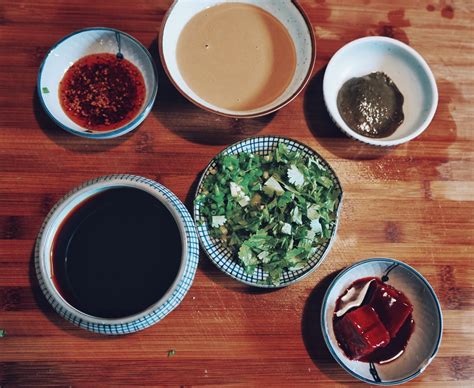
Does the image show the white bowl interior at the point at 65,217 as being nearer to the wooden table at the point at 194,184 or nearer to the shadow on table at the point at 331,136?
the wooden table at the point at 194,184

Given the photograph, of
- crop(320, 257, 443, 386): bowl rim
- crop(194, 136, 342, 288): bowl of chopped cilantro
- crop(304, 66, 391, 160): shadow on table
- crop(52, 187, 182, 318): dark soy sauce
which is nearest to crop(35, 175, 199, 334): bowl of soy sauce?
crop(52, 187, 182, 318): dark soy sauce

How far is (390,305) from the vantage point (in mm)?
1511

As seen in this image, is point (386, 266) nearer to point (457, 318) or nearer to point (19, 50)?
point (457, 318)

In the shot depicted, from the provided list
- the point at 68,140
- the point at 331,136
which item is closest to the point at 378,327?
the point at 331,136

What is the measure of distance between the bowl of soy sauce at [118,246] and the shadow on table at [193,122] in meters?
0.36

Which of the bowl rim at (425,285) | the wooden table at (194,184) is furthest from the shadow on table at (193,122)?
the bowl rim at (425,285)

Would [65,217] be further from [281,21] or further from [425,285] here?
[425,285]

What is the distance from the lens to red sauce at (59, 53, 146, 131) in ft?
5.21

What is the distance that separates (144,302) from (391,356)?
831 mm

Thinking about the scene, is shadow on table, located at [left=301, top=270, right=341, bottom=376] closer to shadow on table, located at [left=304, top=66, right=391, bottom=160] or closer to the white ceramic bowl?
shadow on table, located at [left=304, top=66, right=391, bottom=160]

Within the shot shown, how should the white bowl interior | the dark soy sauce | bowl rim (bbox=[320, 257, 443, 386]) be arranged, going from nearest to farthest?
the white bowl interior → the dark soy sauce → bowl rim (bbox=[320, 257, 443, 386])

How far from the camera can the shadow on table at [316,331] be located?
1.54m

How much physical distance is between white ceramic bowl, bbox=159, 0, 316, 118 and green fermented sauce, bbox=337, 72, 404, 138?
195mm

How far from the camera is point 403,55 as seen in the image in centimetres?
168
